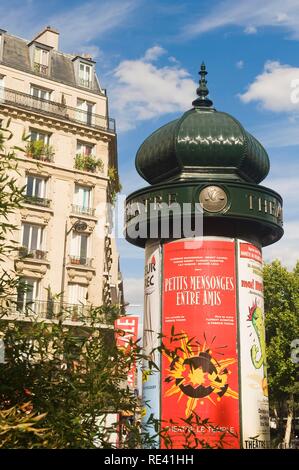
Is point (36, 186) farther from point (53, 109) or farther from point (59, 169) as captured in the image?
point (53, 109)

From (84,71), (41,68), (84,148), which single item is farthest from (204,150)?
(84,71)

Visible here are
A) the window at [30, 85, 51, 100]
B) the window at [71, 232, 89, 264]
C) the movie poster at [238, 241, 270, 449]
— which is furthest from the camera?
the window at [30, 85, 51, 100]

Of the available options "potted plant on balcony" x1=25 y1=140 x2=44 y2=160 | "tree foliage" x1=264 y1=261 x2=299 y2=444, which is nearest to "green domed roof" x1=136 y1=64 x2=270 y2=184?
"potted plant on balcony" x1=25 y1=140 x2=44 y2=160

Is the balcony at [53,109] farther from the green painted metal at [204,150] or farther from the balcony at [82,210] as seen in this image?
the green painted metal at [204,150]

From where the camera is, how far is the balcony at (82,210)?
37.3m

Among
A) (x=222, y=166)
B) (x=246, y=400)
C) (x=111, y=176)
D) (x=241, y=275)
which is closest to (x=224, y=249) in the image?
(x=241, y=275)

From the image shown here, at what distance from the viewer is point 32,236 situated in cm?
3559

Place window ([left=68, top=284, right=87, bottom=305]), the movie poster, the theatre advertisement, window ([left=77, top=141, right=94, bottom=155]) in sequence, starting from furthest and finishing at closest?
window ([left=77, top=141, right=94, bottom=155]) < window ([left=68, top=284, right=87, bottom=305]) < the theatre advertisement < the movie poster

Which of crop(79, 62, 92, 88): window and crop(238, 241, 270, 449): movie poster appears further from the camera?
crop(79, 62, 92, 88): window

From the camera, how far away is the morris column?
70.8ft

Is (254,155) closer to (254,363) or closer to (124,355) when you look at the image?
(254,363)

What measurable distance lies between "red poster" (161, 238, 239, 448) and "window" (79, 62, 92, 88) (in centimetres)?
2173

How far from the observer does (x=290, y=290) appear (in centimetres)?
5053

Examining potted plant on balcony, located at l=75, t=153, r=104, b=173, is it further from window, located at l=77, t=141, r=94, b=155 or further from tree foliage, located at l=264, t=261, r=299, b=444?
tree foliage, located at l=264, t=261, r=299, b=444
